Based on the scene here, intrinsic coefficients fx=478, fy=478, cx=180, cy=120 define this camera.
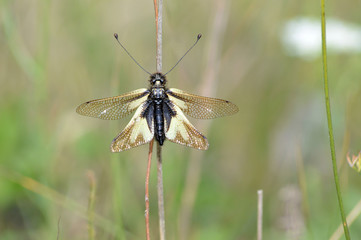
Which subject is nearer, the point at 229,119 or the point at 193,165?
the point at 193,165

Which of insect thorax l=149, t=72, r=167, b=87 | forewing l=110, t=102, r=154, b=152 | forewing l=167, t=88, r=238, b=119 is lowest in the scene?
forewing l=110, t=102, r=154, b=152

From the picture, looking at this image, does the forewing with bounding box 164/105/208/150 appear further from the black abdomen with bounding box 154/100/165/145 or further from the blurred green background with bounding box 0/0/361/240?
the blurred green background with bounding box 0/0/361/240

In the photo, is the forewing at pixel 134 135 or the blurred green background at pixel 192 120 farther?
the blurred green background at pixel 192 120

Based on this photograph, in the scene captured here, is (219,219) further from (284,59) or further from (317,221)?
(284,59)

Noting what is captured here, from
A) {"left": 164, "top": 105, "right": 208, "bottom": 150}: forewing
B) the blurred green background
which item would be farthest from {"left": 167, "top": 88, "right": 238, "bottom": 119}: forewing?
the blurred green background

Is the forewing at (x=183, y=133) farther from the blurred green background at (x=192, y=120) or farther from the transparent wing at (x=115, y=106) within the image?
the blurred green background at (x=192, y=120)

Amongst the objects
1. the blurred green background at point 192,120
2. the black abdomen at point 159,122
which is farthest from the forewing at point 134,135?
the blurred green background at point 192,120

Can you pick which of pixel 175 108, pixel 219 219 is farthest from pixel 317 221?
pixel 175 108
